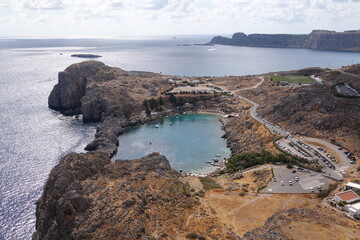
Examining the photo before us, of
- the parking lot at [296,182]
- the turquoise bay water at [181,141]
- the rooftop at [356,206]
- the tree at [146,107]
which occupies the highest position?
the rooftop at [356,206]

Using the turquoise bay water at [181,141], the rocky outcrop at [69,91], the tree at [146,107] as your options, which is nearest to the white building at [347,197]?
the turquoise bay water at [181,141]

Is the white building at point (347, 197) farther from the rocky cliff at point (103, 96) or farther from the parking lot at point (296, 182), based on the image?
the rocky cliff at point (103, 96)

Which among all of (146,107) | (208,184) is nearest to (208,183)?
(208,184)

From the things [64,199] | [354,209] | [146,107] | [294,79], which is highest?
[294,79]

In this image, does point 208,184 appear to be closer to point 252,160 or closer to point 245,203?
point 245,203

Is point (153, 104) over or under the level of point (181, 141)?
over

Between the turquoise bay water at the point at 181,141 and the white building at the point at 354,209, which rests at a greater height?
the white building at the point at 354,209

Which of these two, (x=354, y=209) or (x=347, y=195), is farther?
(x=347, y=195)
